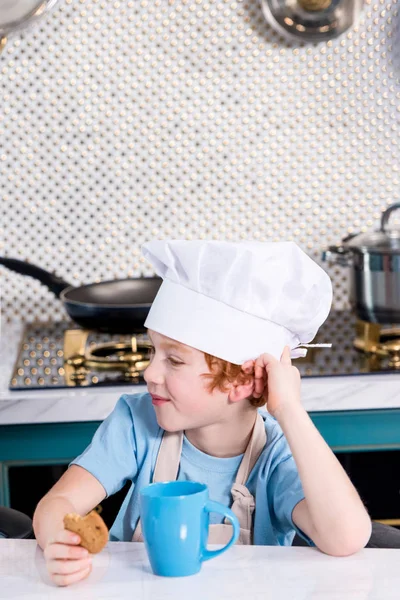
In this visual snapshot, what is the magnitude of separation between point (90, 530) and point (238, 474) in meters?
0.33

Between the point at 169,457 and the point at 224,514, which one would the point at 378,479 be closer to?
the point at 169,457

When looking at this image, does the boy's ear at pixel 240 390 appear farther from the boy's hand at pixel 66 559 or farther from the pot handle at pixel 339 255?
the pot handle at pixel 339 255

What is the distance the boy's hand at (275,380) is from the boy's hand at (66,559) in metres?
0.29

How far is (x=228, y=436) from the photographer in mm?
1171

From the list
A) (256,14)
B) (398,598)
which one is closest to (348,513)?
(398,598)

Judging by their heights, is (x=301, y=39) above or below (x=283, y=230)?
above

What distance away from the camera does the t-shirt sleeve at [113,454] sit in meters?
1.14

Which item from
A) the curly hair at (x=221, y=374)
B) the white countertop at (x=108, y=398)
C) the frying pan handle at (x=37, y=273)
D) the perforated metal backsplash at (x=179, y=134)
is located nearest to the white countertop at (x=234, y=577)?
the curly hair at (x=221, y=374)

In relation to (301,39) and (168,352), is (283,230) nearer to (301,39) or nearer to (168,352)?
(301,39)

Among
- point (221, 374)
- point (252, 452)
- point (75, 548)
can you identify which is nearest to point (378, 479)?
point (252, 452)

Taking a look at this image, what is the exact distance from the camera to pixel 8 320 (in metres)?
2.22

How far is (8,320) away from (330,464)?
1.38m

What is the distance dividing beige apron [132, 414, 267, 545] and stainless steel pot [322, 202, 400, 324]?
2.41 feet

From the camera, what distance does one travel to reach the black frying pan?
178cm
